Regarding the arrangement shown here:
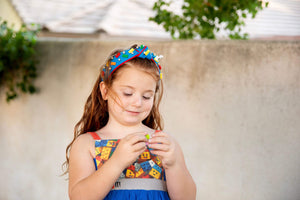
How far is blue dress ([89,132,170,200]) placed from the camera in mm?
1937

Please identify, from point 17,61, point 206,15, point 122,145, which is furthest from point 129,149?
point 17,61

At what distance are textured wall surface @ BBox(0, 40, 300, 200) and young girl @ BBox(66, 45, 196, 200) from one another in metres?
1.33

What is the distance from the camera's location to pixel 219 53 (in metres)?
3.32

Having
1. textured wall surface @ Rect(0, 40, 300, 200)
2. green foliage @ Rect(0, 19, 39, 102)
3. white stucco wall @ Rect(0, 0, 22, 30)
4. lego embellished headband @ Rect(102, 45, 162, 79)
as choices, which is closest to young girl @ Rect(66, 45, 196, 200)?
lego embellished headband @ Rect(102, 45, 162, 79)

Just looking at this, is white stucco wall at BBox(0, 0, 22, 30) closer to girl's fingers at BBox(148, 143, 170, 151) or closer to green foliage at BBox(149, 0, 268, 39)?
green foliage at BBox(149, 0, 268, 39)

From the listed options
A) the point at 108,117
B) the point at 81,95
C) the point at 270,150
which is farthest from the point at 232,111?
the point at 81,95

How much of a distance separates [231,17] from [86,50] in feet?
5.10

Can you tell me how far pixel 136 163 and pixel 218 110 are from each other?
58.2 inches

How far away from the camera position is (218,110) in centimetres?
330

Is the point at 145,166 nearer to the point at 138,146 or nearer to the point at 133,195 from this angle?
the point at 133,195

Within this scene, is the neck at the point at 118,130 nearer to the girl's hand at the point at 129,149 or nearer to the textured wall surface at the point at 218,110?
the girl's hand at the point at 129,149

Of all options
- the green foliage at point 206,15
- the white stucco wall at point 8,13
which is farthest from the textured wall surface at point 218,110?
the white stucco wall at point 8,13

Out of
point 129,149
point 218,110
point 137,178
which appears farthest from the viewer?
point 218,110

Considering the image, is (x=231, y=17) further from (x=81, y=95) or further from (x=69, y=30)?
(x=69, y=30)
